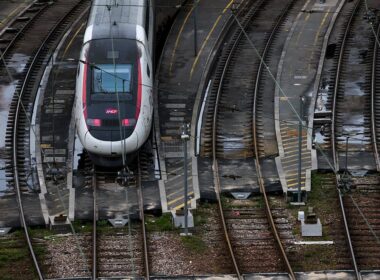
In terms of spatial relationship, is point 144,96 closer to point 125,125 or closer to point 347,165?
point 125,125

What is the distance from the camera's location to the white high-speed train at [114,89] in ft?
162

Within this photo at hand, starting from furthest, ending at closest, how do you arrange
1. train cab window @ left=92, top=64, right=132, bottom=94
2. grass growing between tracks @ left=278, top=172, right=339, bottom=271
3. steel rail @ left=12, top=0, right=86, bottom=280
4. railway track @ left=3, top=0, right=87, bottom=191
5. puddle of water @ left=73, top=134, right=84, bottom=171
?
railway track @ left=3, top=0, right=87, bottom=191 < puddle of water @ left=73, top=134, right=84, bottom=171 < train cab window @ left=92, top=64, right=132, bottom=94 < steel rail @ left=12, top=0, right=86, bottom=280 < grass growing between tracks @ left=278, top=172, right=339, bottom=271

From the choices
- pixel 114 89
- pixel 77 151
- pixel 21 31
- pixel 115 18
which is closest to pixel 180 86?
pixel 115 18

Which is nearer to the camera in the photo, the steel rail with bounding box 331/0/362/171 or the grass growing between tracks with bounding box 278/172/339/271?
the grass growing between tracks with bounding box 278/172/339/271

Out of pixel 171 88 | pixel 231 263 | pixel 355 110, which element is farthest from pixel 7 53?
pixel 231 263

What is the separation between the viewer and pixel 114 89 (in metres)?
50.6

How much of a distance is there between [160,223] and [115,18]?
1207cm

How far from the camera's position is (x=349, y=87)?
61375mm

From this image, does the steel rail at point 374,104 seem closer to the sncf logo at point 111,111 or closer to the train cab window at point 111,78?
the train cab window at point 111,78

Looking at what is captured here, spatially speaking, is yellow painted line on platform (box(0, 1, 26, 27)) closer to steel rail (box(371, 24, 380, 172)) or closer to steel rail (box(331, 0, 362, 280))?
steel rail (box(331, 0, 362, 280))

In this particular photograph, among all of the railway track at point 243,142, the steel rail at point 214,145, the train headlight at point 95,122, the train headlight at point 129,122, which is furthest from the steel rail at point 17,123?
the railway track at point 243,142

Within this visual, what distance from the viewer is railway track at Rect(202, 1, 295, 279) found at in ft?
145

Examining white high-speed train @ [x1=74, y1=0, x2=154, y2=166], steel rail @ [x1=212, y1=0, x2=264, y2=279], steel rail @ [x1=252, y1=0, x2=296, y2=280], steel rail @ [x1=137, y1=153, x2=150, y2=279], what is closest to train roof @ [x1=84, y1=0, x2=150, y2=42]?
white high-speed train @ [x1=74, y1=0, x2=154, y2=166]

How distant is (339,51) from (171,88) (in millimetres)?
11286
